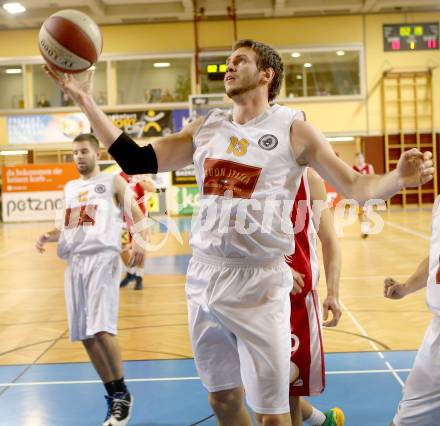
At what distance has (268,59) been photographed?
2.53 metres

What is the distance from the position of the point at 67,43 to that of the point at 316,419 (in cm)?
230

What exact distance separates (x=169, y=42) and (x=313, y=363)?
19670 mm

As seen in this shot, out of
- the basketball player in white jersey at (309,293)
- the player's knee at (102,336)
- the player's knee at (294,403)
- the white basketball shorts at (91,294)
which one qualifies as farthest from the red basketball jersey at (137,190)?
the player's knee at (294,403)

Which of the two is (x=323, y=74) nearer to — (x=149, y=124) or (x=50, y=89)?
(x=149, y=124)

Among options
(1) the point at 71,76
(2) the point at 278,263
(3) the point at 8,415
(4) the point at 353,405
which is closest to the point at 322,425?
(4) the point at 353,405

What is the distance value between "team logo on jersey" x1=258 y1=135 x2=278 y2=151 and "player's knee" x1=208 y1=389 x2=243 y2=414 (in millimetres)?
979

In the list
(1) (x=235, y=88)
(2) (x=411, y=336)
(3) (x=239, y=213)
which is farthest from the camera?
(2) (x=411, y=336)

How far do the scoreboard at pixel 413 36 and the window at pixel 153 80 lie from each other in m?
7.07

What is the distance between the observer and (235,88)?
2.47 metres

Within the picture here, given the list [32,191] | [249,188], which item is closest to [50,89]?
[32,191]

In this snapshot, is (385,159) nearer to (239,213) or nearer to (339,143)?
(339,143)

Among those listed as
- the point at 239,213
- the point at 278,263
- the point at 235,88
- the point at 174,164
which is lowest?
the point at 278,263

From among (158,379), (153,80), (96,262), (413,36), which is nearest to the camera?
(96,262)

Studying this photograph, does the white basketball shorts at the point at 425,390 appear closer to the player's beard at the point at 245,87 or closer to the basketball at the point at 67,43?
the player's beard at the point at 245,87
